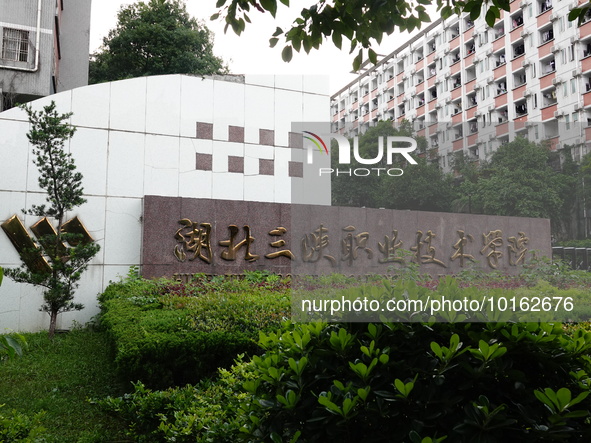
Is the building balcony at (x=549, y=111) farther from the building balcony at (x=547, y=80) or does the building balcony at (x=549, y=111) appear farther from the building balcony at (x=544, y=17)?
the building balcony at (x=544, y=17)

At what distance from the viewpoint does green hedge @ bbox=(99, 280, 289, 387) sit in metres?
4.42

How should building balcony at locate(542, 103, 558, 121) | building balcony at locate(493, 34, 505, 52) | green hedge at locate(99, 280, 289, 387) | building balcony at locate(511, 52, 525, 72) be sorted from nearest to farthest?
green hedge at locate(99, 280, 289, 387)
building balcony at locate(542, 103, 558, 121)
building balcony at locate(511, 52, 525, 72)
building balcony at locate(493, 34, 505, 52)

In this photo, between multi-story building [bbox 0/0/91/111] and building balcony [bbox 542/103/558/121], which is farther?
building balcony [bbox 542/103/558/121]

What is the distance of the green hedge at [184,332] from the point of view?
442 centimetres

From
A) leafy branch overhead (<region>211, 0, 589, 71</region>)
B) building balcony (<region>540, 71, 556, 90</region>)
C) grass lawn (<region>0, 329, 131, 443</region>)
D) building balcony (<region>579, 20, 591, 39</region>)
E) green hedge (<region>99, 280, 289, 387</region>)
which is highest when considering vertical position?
building balcony (<region>579, 20, 591, 39</region>)

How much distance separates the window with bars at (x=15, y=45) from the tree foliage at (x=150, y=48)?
22.0 ft

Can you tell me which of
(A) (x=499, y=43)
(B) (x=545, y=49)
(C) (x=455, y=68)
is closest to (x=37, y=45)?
(B) (x=545, y=49)

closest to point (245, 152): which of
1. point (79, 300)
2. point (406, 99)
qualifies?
point (79, 300)

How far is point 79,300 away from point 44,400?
144 inches

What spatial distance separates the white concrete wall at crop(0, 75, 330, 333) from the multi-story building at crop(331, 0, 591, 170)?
7646 millimetres

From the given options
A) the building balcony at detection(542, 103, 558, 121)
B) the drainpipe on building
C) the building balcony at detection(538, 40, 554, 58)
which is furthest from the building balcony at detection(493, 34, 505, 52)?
the drainpipe on building

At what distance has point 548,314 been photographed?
2.01 metres
